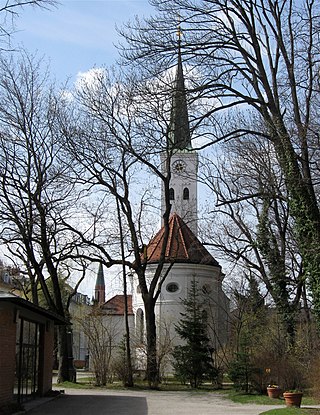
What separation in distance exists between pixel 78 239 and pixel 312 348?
12.1m

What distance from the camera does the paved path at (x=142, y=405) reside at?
17734 mm

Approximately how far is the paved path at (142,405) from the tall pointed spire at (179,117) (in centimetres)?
820

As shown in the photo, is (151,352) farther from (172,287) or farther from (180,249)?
(180,249)

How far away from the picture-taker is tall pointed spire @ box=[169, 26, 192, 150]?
17.7 meters

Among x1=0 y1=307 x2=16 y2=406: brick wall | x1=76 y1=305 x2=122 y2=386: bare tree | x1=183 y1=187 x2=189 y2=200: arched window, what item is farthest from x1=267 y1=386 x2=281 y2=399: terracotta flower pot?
A: x1=183 y1=187 x2=189 y2=200: arched window

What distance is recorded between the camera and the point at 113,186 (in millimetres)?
30312

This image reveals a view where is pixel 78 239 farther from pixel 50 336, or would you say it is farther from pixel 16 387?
pixel 16 387

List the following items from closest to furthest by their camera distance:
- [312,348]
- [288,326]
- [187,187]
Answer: [312,348], [288,326], [187,187]

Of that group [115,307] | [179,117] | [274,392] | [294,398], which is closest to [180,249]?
[115,307]

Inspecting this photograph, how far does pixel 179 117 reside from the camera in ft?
59.4

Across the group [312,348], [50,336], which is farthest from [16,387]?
[312,348]

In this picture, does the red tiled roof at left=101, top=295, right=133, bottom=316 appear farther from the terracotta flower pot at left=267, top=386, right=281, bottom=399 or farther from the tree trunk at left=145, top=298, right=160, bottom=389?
the terracotta flower pot at left=267, top=386, right=281, bottom=399

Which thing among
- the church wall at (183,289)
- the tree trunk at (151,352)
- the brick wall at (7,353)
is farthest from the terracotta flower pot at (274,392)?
the church wall at (183,289)

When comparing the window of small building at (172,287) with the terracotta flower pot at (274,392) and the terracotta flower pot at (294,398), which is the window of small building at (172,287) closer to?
the terracotta flower pot at (274,392)
